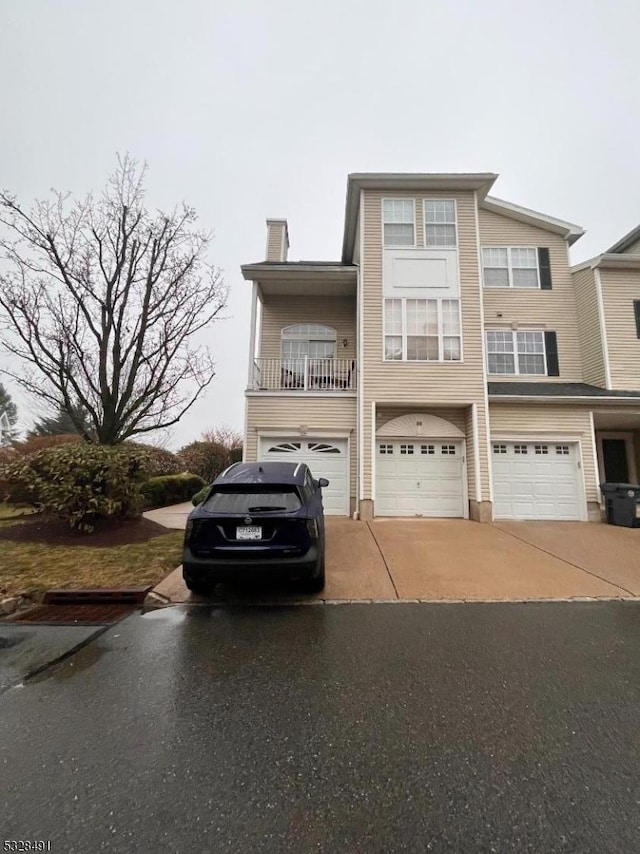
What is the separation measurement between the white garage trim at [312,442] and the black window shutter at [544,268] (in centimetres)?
932

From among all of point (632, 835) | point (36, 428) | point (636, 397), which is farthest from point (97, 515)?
point (36, 428)

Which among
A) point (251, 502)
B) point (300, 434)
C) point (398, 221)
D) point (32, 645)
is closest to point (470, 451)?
point (300, 434)

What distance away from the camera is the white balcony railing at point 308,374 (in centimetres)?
1211

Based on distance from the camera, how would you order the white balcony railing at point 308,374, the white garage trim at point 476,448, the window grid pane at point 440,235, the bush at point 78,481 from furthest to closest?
the white balcony railing at point 308,374 → the window grid pane at point 440,235 → the white garage trim at point 476,448 → the bush at point 78,481

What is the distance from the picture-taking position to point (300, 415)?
1121cm

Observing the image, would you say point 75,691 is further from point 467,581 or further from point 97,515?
point 97,515

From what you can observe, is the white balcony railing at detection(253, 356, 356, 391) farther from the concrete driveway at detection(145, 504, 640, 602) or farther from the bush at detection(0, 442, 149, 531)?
the bush at detection(0, 442, 149, 531)

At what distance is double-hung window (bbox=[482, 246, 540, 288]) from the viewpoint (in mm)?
13523

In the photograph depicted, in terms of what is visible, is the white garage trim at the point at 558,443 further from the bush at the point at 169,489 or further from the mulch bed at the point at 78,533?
the bush at the point at 169,489

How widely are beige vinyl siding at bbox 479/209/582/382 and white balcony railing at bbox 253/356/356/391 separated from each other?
520 centimetres

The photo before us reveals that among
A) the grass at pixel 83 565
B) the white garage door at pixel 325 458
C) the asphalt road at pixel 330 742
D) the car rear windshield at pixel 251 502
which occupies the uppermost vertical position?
the white garage door at pixel 325 458

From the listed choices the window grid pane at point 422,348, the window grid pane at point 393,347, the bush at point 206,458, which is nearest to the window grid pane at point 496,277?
the window grid pane at point 422,348

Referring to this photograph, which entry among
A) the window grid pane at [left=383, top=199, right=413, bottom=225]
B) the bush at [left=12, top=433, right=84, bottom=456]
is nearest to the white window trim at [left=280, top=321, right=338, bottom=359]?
the window grid pane at [left=383, top=199, right=413, bottom=225]

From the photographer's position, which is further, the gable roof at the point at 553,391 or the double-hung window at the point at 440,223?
the double-hung window at the point at 440,223
